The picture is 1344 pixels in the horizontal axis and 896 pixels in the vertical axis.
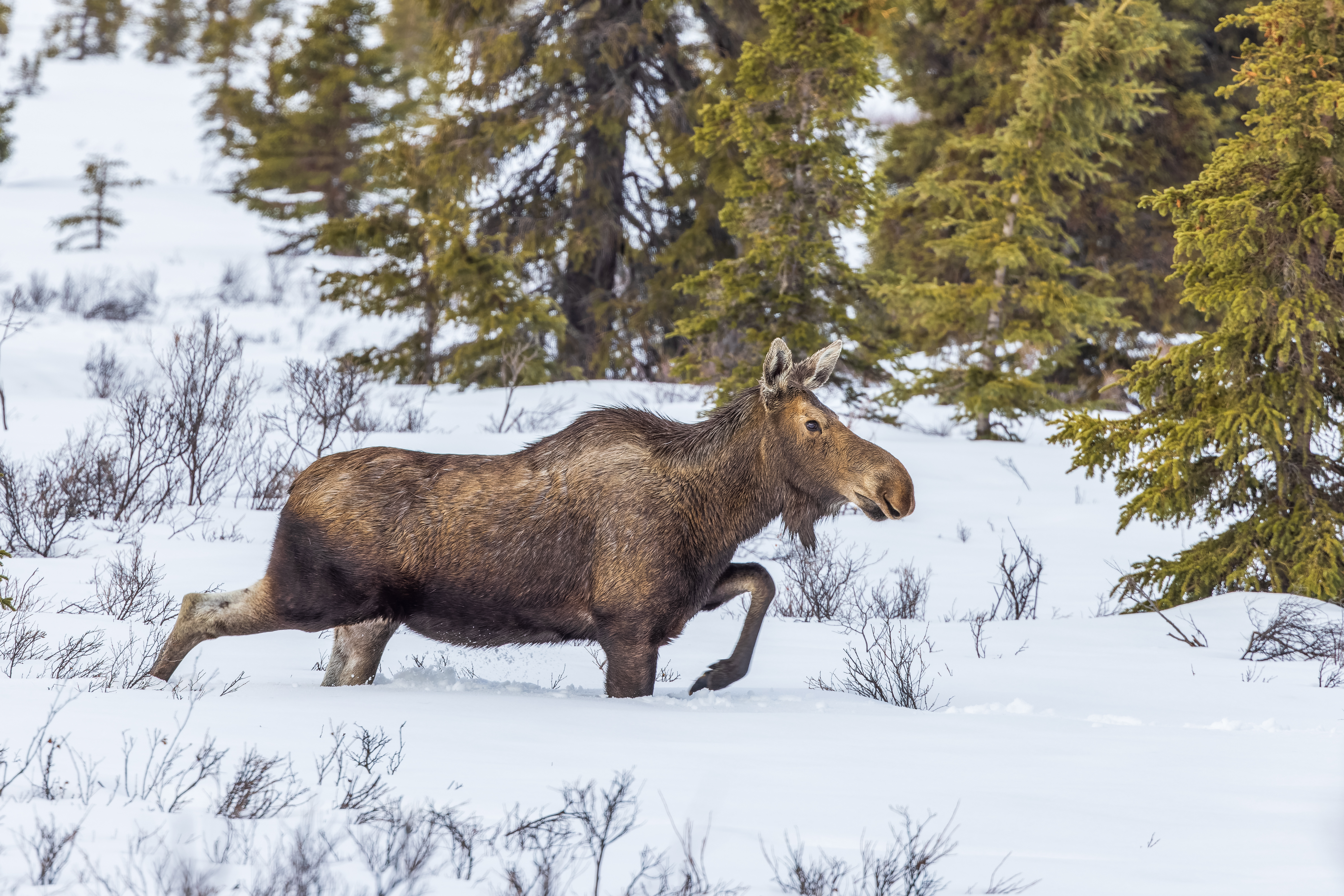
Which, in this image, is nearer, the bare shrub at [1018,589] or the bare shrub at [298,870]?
the bare shrub at [298,870]

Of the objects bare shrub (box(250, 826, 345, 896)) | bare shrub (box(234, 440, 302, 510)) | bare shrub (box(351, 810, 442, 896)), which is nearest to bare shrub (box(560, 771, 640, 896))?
bare shrub (box(351, 810, 442, 896))

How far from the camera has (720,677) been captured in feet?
17.9

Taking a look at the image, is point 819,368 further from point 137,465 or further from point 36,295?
point 36,295

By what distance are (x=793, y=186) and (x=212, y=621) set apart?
8838mm

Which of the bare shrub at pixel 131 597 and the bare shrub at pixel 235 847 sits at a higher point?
the bare shrub at pixel 235 847

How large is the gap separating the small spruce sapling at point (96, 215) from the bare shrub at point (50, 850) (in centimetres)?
2623

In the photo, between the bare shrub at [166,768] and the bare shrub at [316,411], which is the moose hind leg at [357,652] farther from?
the bare shrub at [316,411]

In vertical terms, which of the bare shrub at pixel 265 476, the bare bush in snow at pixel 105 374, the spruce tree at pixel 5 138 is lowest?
the bare shrub at pixel 265 476

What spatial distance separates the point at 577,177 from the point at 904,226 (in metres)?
6.19

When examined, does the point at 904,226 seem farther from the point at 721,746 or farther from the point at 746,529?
the point at 721,746

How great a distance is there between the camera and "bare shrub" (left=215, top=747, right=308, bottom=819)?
10.8 ft

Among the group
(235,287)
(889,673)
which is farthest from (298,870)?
(235,287)

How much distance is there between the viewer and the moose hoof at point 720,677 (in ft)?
17.9

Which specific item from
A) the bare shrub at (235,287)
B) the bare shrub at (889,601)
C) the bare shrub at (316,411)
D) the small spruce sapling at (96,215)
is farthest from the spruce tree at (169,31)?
the bare shrub at (889,601)
